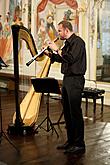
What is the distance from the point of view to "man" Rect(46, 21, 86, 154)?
4.29 m

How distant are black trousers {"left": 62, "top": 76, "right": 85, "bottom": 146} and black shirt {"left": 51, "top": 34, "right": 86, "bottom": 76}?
0.36 ft

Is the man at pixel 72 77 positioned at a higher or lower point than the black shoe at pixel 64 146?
higher

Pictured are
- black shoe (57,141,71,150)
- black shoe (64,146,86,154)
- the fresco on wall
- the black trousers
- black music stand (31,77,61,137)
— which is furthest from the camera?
the fresco on wall

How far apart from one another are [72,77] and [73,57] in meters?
0.27

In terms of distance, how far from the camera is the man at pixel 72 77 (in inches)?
169

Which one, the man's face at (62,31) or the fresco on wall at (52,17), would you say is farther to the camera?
the fresco on wall at (52,17)

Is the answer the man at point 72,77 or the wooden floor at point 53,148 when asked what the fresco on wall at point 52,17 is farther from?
the man at point 72,77

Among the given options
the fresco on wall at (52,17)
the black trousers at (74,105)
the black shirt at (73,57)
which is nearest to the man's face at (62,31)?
the black shirt at (73,57)

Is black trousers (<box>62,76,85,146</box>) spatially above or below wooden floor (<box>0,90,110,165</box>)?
above

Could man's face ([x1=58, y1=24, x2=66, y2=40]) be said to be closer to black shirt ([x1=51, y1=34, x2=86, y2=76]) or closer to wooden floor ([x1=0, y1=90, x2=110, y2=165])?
black shirt ([x1=51, y1=34, x2=86, y2=76])

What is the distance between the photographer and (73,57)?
14.0ft

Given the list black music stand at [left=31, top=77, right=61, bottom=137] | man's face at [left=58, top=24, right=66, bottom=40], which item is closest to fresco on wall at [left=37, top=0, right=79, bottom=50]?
black music stand at [left=31, top=77, right=61, bottom=137]

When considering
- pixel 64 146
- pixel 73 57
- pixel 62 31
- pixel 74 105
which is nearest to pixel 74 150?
pixel 64 146

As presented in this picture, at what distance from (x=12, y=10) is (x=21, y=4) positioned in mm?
431
